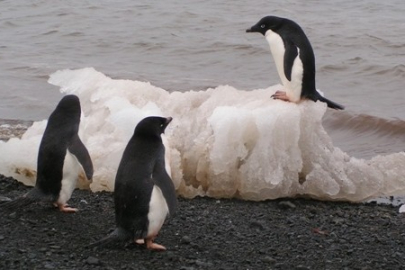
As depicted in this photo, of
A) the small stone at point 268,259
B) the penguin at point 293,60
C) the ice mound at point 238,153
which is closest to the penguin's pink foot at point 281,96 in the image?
the penguin at point 293,60

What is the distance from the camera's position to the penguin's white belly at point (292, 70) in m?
7.43

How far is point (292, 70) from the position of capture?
7.62 metres

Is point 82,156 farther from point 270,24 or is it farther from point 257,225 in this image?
point 270,24

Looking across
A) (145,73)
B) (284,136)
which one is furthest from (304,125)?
(145,73)

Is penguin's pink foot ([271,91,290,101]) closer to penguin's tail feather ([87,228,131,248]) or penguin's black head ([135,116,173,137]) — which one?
penguin's black head ([135,116,173,137])

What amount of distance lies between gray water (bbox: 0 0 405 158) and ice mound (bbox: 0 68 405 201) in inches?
88.3

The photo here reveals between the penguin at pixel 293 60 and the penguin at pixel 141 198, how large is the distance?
7.27 feet

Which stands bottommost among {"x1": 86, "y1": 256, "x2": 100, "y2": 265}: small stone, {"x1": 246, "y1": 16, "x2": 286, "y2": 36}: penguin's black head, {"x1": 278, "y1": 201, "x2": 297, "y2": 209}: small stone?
{"x1": 278, "y1": 201, "x2": 297, "y2": 209}: small stone

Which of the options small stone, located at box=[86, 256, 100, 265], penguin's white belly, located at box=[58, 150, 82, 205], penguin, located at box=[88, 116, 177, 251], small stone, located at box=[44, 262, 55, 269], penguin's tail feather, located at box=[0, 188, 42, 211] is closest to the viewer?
small stone, located at box=[44, 262, 55, 269]

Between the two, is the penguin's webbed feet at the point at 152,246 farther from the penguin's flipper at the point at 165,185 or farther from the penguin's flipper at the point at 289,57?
the penguin's flipper at the point at 289,57

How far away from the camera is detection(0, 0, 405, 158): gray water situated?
1091 cm

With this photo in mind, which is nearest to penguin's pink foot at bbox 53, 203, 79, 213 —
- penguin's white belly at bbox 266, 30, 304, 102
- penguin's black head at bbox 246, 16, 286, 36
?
penguin's white belly at bbox 266, 30, 304, 102

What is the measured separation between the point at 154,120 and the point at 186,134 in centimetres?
160

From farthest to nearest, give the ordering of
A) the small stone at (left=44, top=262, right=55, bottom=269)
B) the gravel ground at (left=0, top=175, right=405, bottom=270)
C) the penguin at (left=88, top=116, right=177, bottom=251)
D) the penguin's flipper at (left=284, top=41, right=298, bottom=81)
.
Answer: the penguin's flipper at (left=284, top=41, right=298, bottom=81)
the penguin at (left=88, top=116, right=177, bottom=251)
the gravel ground at (left=0, top=175, right=405, bottom=270)
the small stone at (left=44, top=262, right=55, bottom=269)
